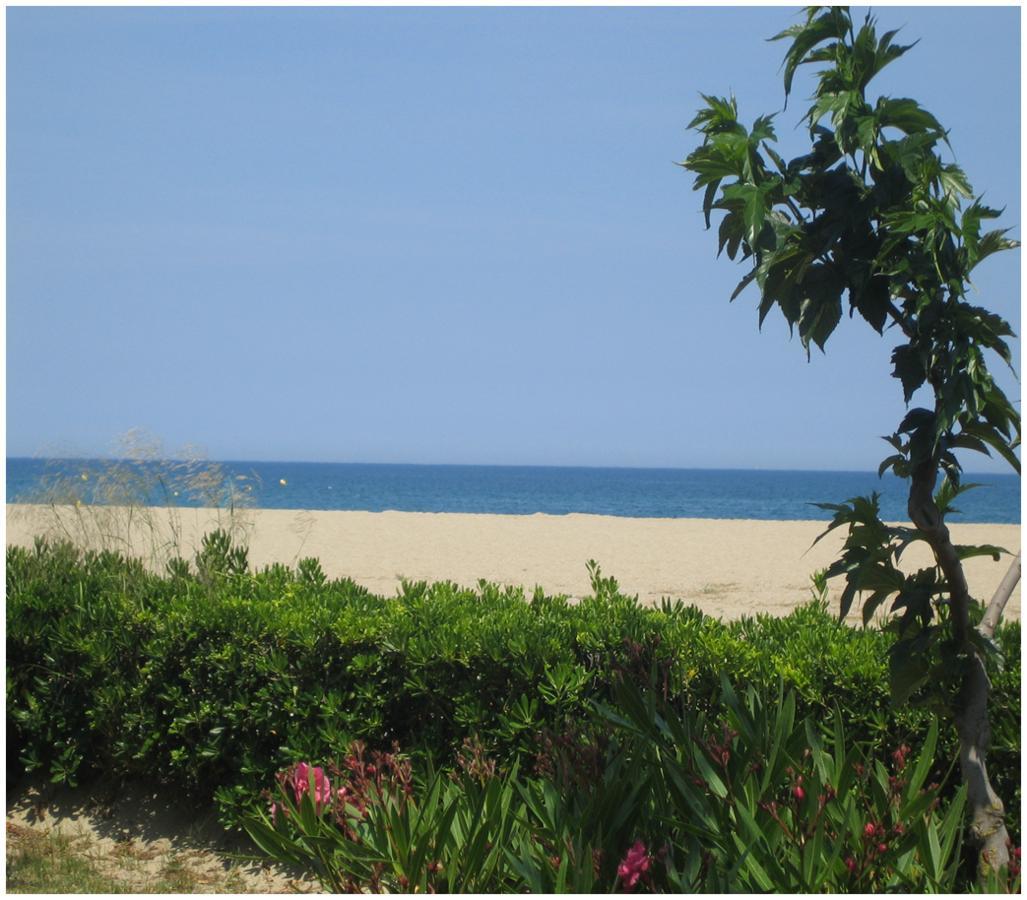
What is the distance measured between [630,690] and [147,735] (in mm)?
3350

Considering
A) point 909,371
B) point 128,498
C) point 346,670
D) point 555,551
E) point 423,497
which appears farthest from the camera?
point 423,497

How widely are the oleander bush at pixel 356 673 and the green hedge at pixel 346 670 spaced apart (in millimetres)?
10

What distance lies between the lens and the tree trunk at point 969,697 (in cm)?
303

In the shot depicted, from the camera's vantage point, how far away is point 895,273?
2.82m

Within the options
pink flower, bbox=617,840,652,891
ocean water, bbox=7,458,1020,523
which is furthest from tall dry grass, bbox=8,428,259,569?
pink flower, bbox=617,840,652,891

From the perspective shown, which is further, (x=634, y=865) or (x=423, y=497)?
(x=423, y=497)

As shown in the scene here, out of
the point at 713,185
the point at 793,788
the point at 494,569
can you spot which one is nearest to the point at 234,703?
the point at 793,788

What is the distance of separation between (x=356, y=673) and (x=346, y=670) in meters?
0.06

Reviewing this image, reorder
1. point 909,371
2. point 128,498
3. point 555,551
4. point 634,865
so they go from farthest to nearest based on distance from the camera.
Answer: point 555,551 < point 128,498 < point 909,371 < point 634,865

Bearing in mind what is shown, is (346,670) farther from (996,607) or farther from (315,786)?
(996,607)

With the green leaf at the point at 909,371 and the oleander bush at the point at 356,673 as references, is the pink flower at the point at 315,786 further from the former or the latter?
the green leaf at the point at 909,371

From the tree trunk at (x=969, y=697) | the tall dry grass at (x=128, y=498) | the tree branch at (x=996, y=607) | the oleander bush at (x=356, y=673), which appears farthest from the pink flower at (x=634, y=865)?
the tall dry grass at (x=128, y=498)

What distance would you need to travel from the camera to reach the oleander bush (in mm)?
4164

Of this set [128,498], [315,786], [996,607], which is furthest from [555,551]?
[315,786]
